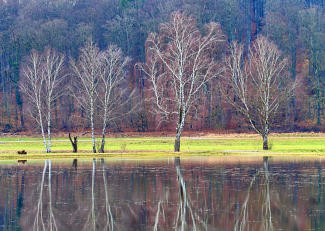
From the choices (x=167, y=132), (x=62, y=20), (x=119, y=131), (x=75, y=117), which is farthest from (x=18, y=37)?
(x=167, y=132)

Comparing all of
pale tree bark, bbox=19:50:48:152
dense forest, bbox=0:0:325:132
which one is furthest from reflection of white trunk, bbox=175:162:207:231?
dense forest, bbox=0:0:325:132

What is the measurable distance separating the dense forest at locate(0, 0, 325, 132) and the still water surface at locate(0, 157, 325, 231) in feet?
169

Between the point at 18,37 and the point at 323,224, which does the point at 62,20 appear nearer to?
the point at 18,37

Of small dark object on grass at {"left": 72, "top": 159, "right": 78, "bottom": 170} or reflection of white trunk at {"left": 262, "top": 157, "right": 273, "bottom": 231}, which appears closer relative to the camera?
reflection of white trunk at {"left": 262, "top": 157, "right": 273, "bottom": 231}

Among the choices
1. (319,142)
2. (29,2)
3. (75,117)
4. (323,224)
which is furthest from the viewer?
(29,2)

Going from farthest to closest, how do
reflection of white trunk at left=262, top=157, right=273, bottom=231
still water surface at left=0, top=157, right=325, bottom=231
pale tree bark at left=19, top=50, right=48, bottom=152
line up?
pale tree bark at left=19, top=50, right=48, bottom=152, still water surface at left=0, top=157, right=325, bottom=231, reflection of white trunk at left=262, top=157, right=273, bottom=231

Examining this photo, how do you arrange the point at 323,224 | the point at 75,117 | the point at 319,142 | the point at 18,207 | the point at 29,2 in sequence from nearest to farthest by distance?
1. the point at 323,224
2. the point at 18,207
3. the point at 319,142
4. the point at 75,117
5. the point at 29,2

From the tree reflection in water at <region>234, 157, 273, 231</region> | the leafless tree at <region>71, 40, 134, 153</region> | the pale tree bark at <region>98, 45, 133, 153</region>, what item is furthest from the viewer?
the pale tree bark at <region>98, 45, 133, 153</region>

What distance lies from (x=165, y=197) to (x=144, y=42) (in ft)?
258

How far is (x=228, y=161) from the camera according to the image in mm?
41125

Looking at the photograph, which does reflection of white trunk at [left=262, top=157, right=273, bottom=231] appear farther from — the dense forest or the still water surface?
the dense forest

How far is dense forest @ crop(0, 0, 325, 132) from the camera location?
91.6 m

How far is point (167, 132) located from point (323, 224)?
68551 mm

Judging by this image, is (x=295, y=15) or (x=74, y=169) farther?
(x=295, y=15)
